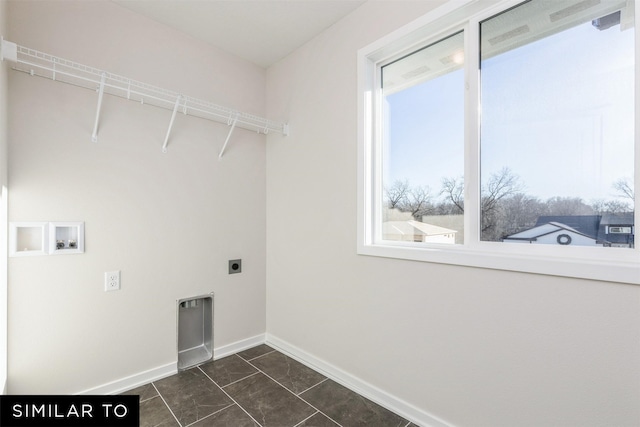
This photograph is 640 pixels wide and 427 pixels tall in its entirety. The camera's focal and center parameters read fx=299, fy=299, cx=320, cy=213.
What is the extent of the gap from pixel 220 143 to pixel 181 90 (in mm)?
460

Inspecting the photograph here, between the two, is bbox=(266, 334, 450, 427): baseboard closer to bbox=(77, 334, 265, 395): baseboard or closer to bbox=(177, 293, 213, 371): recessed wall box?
bbox=(77, 334, 265, 395): baseboard

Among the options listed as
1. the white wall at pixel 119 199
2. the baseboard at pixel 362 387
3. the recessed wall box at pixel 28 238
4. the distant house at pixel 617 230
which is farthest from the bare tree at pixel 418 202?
the recessed wall box at pixel 28 238

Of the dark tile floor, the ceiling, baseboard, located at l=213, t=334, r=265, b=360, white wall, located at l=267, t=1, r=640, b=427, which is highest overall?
the ceiling

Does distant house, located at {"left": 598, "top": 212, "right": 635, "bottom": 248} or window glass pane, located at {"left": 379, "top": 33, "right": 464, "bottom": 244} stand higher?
Answer: window glass pane, located at {"left": 379, "top": 33, "right": 464, "bottom": 244}

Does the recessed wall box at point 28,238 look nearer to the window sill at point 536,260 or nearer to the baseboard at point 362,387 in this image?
the baseboard at point 362,387

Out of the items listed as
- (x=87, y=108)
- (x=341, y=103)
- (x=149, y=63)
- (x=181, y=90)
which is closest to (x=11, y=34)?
(x=87, y=108)

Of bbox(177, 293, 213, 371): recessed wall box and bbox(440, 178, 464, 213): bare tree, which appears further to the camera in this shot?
bbox(177, 293, 213, 371): recessed wall box

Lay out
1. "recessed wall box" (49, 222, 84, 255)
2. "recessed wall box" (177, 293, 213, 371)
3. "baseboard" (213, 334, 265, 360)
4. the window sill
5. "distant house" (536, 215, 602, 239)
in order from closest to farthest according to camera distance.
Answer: the window sill
"distant house" (536, 215, 602, 239)
"recessed wall box" (49, 222, 84, 255)
"recessed wall box" (177, 293, 213, 371)
"baseboard" (213, 334, 265, 360)

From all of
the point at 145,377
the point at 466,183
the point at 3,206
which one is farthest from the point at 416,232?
the point at 3,206

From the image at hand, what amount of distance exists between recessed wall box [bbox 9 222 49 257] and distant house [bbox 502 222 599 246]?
8.14 ft

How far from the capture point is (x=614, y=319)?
1.10m

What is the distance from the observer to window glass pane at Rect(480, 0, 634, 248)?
3.85 feet

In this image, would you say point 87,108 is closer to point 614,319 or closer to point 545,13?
point 545,13

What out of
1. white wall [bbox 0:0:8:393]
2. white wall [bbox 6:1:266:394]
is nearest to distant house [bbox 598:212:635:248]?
white wall [bbox 6:1:266:394]
